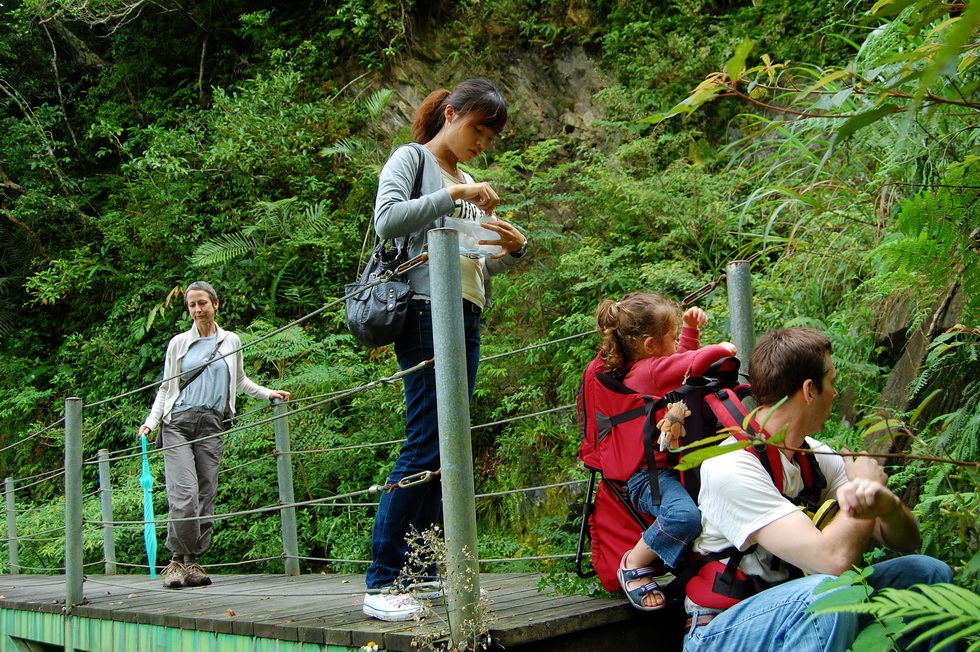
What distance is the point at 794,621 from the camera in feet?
5.65

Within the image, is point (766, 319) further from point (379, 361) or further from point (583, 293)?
point (379, 361)

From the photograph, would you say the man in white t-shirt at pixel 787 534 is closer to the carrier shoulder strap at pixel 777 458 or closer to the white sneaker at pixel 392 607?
the carrier shoulder strap at pixel 777 458

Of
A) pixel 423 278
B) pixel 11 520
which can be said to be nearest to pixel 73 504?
pixel 423 278

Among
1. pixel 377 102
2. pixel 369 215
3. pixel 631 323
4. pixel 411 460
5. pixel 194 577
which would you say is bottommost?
pixel 194 577

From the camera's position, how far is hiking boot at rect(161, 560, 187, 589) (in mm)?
4383

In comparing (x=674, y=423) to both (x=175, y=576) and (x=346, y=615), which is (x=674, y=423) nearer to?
(x=346, y=615)

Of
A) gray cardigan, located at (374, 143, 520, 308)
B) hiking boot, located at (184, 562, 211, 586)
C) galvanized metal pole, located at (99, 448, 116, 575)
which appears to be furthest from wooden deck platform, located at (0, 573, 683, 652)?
galvanized metal pole, located at (99, 448, 116, 575)

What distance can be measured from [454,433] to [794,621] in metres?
0.92

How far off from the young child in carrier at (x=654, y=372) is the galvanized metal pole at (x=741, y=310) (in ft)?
0.92

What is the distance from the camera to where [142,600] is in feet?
12.6

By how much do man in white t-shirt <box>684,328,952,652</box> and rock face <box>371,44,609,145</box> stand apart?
729cm

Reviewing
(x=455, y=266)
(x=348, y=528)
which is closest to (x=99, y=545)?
(x=348, y=528)

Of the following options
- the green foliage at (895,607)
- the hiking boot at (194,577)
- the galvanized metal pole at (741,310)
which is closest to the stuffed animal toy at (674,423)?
the green foliage at (895,607)

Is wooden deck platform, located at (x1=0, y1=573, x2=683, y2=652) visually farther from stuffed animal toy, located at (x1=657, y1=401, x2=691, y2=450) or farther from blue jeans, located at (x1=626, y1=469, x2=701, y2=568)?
stuffed animal toy, located at (x1=657, y1=401, x2=691, y2=450)
